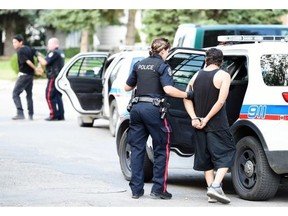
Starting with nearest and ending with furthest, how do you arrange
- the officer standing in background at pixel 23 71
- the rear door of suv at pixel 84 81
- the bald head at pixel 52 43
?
the rear door of suv at pixel 84 81 → the officer standing in background at pixel 23 71 → the bald head at pixel 52 43

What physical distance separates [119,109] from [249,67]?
628 centimetres

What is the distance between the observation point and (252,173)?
30.7ft

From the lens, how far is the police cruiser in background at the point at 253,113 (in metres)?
Result: 9.04

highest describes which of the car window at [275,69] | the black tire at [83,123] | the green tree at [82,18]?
the car window at [275,69]

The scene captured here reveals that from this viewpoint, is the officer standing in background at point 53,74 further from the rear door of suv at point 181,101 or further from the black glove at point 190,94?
the black glove at point 190,94

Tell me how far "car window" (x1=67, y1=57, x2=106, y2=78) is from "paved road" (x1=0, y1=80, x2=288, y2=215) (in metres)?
1.15

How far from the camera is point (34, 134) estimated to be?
1658cm

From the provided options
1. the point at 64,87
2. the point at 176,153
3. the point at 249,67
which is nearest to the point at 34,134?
the point at 64,87

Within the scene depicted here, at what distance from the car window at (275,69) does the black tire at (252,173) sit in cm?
63

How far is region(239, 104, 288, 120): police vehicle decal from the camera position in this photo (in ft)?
29.5

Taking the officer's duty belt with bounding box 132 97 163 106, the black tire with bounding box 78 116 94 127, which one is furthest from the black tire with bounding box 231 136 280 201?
the black tire with bounding box 78 116 94 127

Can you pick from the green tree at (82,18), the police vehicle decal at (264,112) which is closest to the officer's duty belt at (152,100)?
the police vehicle decal at (264,112)

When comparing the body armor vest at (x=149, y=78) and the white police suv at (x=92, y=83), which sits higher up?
the body armor vest at (x=149, y=78)
